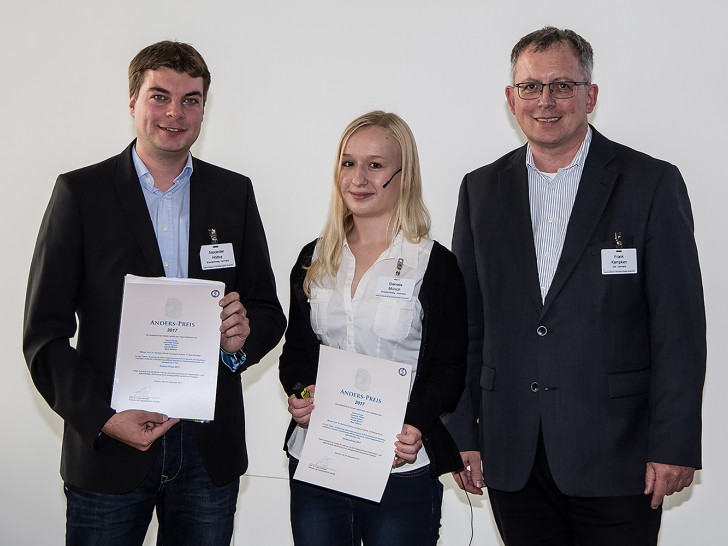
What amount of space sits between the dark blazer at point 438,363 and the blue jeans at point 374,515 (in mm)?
82

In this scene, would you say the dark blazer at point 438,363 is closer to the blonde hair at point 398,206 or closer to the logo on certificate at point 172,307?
the blonde hair at point 398,206

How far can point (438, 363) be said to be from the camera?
2299 mm

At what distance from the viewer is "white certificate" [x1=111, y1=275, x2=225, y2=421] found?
7.17 ft

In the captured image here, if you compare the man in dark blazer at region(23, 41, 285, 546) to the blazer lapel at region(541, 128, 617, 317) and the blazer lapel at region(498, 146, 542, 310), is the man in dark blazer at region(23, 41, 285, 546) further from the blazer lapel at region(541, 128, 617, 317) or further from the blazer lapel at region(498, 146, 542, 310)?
the blazer lapel at region(541, 128, 617, 317)

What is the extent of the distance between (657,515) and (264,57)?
2856mm

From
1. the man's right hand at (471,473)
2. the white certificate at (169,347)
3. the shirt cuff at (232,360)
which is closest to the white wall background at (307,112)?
the man's right hand at (471,473)

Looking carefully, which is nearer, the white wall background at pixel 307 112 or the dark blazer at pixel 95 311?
the dark blazer at pixel 95 311

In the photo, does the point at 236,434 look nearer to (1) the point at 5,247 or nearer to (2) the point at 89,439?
(2) the point at 89,439

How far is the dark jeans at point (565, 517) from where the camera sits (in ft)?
7.58

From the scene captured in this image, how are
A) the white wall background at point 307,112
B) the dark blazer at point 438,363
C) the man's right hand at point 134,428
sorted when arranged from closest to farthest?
the man's right hand at point 134,428 < the dark blazer at point 438,363 < the white wall background at point 307,112

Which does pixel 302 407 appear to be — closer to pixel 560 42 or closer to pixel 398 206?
pixel 398 206

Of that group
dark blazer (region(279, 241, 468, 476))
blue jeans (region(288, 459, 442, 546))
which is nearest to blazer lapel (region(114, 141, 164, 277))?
dark blazer (region(279, 241, 468, 476))

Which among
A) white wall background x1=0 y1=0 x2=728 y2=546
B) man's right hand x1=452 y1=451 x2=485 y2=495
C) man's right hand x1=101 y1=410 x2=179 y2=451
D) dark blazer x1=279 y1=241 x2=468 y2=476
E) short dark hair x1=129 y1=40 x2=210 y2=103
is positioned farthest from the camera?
white wall background x1=0 y1=0 x2=728 y2=546

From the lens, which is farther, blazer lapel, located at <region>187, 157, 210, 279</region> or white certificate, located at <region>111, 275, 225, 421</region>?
blazer lapel, located at <region>187, 157, 210, 279</region>
